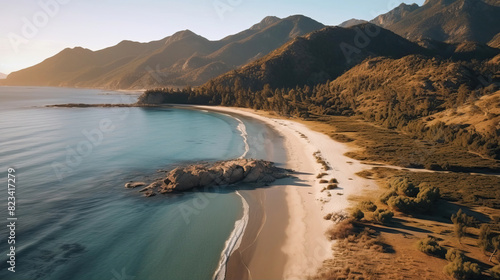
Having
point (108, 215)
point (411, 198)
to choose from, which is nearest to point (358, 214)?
point (411, 198)

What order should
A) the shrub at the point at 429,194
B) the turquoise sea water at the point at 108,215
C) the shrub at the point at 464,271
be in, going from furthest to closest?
1. the shrub at the point at 429,194
2. the turquoise sea water at the point at 108,215
3. the shrub at the point at 464,271

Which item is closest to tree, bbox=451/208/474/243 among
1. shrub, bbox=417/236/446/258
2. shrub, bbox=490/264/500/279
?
shrub, bbox=417/236/446/258

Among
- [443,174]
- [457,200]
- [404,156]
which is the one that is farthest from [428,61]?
[457,200]

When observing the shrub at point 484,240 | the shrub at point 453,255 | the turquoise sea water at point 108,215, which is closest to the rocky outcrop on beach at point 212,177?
the turquoise sea water at point 108,215

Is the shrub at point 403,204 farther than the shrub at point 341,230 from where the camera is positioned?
Yes

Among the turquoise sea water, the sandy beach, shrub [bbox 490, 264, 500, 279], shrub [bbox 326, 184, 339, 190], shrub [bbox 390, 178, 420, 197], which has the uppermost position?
shrub [bbox 390, 178, 420, 197]

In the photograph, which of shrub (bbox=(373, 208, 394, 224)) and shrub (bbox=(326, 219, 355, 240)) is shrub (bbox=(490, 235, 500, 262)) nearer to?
shrub (bbox=(373, 208, 394, 224))

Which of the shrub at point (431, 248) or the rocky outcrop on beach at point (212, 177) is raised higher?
the shrub at point (431, 248)

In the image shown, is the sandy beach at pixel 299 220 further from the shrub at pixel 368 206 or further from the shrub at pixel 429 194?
the shrub at pixel 429 194
